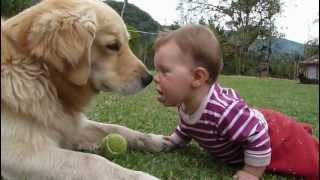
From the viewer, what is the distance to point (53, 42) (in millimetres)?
2641

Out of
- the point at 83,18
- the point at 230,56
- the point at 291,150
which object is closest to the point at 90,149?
the point at 83,18

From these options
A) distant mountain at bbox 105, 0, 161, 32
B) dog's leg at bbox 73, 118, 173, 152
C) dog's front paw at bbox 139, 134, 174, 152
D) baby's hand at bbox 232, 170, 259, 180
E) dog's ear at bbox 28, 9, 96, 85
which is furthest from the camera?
distant mountain at bbox 105, 0, 161, 32

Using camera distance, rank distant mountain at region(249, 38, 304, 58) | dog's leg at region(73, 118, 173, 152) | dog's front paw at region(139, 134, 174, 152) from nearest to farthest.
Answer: dog's leg at region(73, 118, 173, 152), dog's front paw at region(139, 134, 174, 152), distant mountain at region(249, 38, 304, 58)

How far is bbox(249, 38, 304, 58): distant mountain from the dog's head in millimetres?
28075

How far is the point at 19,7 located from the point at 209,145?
823cm

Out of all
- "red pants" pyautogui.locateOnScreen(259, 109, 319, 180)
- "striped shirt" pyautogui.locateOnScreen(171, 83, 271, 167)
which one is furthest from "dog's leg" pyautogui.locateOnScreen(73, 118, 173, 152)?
"red pants" pyautogui.locateOnScreen(259, 109, 319, 180)

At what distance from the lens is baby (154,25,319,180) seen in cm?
300

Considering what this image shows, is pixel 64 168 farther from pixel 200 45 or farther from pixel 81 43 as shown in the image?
pixel 200 45

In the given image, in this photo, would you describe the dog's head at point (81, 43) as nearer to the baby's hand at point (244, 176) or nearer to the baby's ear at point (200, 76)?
the baby's ear at point (200, 76)

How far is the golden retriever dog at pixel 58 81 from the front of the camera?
7.93ft

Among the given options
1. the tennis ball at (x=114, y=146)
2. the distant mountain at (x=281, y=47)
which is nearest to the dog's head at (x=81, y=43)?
the tennis ball at (x=114, y=146)

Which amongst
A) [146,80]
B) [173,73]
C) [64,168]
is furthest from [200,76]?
[64,168]

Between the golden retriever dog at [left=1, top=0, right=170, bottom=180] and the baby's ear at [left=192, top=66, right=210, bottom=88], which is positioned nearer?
the golden retriever dog at [left=1, top=0, right=170, bottom=180]

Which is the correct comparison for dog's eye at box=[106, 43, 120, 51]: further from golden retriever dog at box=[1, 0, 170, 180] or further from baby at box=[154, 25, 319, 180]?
baby at box=[154, 25, 319, 180]
